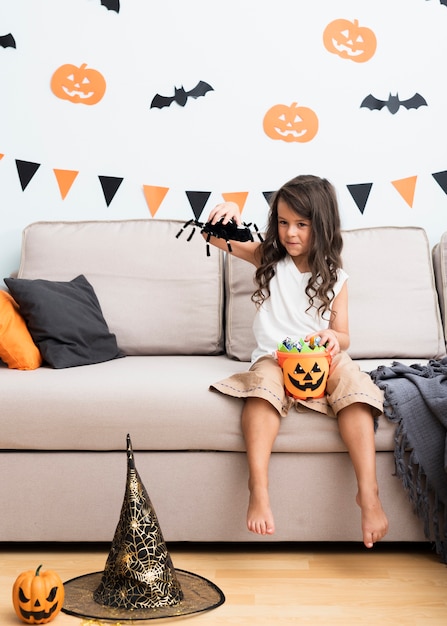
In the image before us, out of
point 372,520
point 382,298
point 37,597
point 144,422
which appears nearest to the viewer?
point 37,597

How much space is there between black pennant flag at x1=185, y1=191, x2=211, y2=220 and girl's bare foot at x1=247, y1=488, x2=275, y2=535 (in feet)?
4.56

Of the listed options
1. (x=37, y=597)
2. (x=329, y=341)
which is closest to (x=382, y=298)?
(x=329, y=341)

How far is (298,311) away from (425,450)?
0.60 meters

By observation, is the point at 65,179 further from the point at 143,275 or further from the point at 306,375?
the point at 306,375

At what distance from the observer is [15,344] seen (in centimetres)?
221

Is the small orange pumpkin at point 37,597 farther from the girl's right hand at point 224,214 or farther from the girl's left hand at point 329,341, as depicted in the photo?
the girl's right hand at point 224,214

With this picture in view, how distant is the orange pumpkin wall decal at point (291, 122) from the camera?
2.93 meters

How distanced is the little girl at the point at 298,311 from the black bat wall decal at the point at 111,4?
3.77 feet

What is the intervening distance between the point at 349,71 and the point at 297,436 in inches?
63.9

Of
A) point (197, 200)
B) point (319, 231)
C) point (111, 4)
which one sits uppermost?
point (111, 4)

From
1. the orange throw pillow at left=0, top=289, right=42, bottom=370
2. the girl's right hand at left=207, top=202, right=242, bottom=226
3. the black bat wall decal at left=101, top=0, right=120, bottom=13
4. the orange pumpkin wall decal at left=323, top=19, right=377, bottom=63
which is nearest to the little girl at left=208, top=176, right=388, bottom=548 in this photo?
the girl's right hand at left=207, top=202, right=242, bottom=226

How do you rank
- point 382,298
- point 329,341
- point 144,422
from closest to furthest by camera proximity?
point 144,422
point 329,341
point 382,298

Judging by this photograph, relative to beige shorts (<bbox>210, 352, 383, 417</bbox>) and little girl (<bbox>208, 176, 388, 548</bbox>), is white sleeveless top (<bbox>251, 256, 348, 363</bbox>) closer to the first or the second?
little girl (<bbox>208, 176, 388, 548</bbox>)

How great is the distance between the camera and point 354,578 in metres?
1.79
